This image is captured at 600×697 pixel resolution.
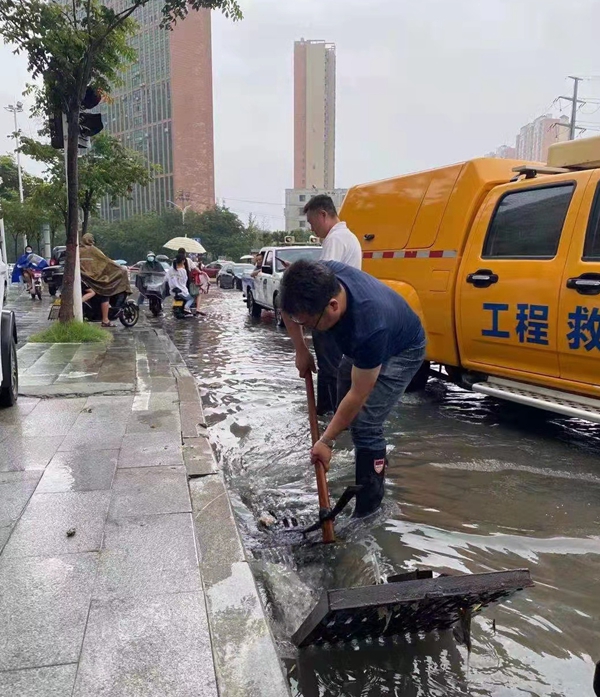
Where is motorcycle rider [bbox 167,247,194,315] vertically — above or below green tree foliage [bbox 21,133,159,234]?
below

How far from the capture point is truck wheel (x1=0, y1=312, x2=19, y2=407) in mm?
5164

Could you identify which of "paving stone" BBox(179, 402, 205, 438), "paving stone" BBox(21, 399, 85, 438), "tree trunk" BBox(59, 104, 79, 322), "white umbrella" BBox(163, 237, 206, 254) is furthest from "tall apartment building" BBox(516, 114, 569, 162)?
"paving stone" BBox(21, 399, 85, 438)

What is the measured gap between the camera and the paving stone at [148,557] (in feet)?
8.36

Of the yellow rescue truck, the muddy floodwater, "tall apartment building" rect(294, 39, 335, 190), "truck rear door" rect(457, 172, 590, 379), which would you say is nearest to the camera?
the muddy floodwater

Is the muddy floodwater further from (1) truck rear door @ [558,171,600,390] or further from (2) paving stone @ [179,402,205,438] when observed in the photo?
(1) truck rear door @ [558,171,600,390]

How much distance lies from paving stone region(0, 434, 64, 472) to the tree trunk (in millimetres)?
5560

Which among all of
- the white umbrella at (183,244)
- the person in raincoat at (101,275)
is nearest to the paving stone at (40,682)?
the person in raincoat at (101,275)

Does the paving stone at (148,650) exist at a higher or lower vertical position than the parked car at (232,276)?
lower

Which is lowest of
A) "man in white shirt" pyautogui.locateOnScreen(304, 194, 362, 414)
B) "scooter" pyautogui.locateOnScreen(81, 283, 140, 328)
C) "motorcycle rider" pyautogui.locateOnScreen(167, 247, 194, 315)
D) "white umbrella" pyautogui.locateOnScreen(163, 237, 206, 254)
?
"scooter" pyautogui.locateOnScreen(81, 283, 140, 328)

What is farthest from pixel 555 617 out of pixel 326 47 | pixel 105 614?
pixel 326 47

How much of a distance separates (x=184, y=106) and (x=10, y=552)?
8235 cm

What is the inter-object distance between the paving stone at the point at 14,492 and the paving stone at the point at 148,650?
107 cm

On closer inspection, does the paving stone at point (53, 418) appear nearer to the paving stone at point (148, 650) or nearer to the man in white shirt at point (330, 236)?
the man in white shirt at point (330, 236)

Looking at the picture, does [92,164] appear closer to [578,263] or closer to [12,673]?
[578,263]
